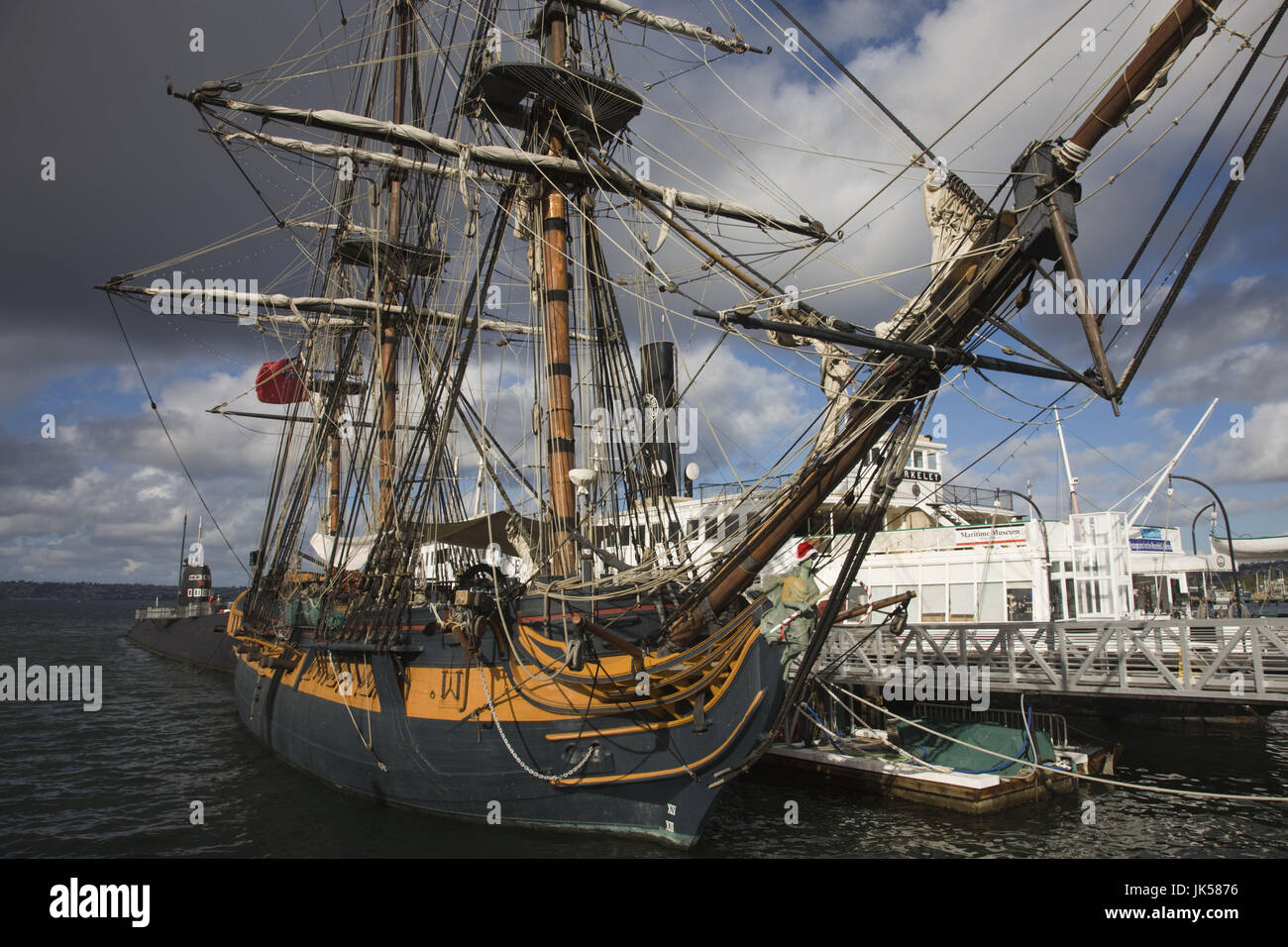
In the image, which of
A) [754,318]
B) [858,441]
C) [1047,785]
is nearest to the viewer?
[754,318]

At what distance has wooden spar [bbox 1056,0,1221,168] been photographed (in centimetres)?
789

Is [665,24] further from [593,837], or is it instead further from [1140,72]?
[593,837]

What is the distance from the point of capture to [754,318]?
8891 mm

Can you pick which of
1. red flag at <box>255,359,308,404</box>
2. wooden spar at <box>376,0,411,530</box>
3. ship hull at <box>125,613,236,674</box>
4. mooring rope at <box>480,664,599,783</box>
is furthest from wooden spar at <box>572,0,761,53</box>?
ship hull at <box>125,613,236,674</box>

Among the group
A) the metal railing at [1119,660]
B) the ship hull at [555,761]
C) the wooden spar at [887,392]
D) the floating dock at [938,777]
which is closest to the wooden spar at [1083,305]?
the wooden spar at [887,392]

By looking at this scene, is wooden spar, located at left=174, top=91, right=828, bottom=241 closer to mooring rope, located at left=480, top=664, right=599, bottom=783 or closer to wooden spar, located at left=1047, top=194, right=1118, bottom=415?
wooden spar, located at left=1047, top=194, right=1118, bottom=415

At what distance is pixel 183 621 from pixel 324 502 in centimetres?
2665

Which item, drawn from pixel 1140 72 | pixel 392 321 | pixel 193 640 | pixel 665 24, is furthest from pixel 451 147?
pixel 193 640

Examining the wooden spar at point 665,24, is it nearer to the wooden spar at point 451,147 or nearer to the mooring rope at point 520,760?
the wooden spar at point 451,147

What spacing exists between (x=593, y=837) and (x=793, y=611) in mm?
5384

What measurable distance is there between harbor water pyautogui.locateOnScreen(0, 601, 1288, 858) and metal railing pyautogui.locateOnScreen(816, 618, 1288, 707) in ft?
7.96

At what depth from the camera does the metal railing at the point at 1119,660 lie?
1362 cm
